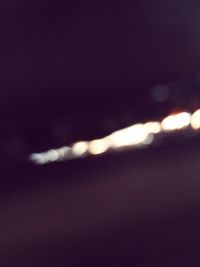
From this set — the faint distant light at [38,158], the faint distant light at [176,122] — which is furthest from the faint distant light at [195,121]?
the faint distant light at [38,158]

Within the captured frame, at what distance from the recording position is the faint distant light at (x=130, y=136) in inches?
18.2

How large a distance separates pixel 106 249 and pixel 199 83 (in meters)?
0.15

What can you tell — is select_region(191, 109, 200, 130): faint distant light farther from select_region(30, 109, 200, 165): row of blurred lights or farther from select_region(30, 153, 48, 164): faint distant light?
select_region(30, 153, 48, 164): faint distant light

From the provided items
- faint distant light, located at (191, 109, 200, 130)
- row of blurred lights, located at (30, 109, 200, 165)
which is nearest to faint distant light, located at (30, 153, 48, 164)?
row of blurred lights, located at (30, 109, 200, 165)

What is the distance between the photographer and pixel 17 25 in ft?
1.53

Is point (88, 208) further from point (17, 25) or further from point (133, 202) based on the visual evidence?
point (17, 25)

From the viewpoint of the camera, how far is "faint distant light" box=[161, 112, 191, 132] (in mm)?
482

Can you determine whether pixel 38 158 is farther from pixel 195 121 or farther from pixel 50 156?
pixel 195 121

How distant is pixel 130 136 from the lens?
465 millimetres

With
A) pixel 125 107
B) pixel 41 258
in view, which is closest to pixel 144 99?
pixel 125 107

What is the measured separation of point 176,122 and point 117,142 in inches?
2.1

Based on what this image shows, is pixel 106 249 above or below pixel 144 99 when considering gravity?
below

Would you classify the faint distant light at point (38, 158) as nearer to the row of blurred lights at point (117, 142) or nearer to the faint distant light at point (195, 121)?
the row of blurred lights at point (117, 142)

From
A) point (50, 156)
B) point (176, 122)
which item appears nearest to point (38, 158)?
point (50, 156)
